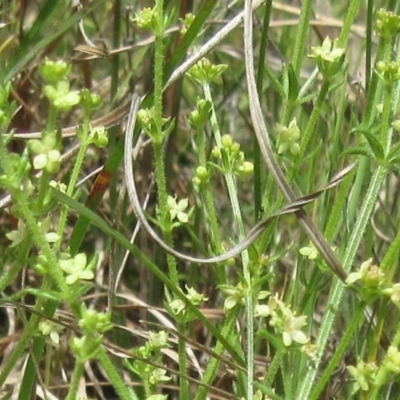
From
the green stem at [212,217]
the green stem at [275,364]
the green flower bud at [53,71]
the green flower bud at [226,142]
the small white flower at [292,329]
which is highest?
the green flower bud at [53,71]

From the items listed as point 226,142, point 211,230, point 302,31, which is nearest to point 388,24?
point 302,31

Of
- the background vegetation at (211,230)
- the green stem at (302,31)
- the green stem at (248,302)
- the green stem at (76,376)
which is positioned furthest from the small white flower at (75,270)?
the green stem at (302,31)

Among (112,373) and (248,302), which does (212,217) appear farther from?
(112,373)

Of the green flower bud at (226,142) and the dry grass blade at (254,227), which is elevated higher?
the green flower bud at (226,142)

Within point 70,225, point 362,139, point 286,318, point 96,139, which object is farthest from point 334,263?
point 70,225

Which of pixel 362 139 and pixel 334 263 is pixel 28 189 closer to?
pixel 334 263

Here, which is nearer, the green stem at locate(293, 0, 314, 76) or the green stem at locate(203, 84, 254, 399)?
the green stem at locate(203, 84, 254, 399)

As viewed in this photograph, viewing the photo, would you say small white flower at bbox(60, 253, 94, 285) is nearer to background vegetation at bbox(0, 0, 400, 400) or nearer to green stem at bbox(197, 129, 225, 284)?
background vegetation at bbox(0, 0, 400, 400)

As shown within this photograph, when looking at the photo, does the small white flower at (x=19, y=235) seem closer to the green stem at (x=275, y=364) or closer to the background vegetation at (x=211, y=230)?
the background vegetation at (x=211, y=230)

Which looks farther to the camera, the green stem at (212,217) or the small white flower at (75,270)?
the green stem at (212,217)

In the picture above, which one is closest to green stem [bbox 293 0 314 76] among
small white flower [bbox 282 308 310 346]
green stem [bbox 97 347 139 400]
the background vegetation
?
the background vegetation

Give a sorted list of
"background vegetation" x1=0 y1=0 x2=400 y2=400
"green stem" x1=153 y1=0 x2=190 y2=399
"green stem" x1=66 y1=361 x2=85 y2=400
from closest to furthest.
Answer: "green stem" x1=66 y1=361 x2=85 y2=400
"background vegetation" x1=0 y1=0 x2=400 y2=400
"green stem" x1=153 y1=0 x2=190 y2=399
